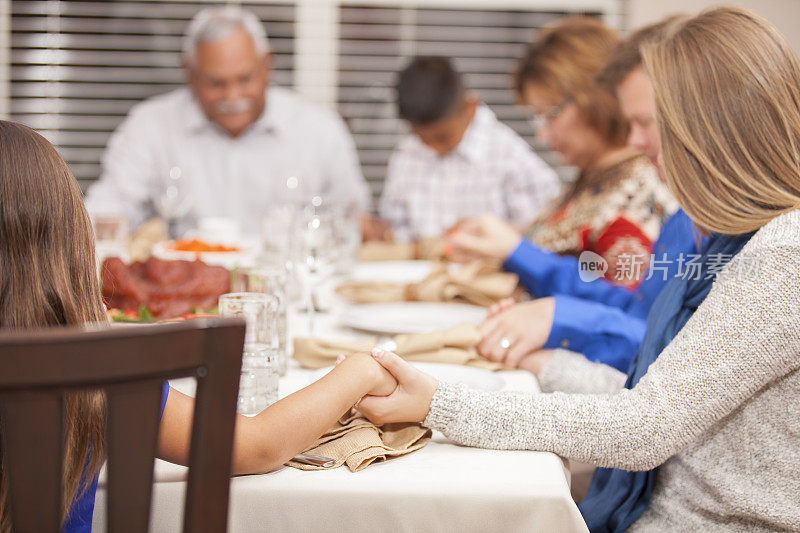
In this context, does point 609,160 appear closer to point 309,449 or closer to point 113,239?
point 113,239

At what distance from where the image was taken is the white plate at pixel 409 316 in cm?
159

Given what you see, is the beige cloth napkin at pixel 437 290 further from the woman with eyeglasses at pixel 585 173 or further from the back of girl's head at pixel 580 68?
the back of girl's head at pixel 580 68

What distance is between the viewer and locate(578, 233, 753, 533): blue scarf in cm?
124

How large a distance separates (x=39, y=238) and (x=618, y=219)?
Answer: 1.61 m

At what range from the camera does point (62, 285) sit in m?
0.83

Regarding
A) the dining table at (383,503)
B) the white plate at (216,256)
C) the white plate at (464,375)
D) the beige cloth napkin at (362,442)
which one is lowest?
the dining table at (383,503)

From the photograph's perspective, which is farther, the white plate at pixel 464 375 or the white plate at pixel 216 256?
the white plate at pixel 216 256

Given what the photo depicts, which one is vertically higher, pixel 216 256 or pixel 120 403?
pixel 120 403

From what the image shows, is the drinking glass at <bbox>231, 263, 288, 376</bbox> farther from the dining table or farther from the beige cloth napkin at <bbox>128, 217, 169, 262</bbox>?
the beige cloth napkin at <bbox>128, 217, 169, 262</bbox>

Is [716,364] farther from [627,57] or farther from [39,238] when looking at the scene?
[627,57]

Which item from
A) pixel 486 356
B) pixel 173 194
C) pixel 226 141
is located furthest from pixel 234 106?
pixel 486 356

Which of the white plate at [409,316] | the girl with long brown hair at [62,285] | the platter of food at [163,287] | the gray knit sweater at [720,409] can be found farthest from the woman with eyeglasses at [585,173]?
the girl with long brown hair at [62,285]

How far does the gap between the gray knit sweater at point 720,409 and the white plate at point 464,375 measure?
0.15 meters

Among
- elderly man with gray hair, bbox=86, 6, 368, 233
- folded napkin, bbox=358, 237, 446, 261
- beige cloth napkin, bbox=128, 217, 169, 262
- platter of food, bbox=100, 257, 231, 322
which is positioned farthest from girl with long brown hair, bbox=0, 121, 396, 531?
elderly man with gray hair, bbox=86, 6, 368, 233
